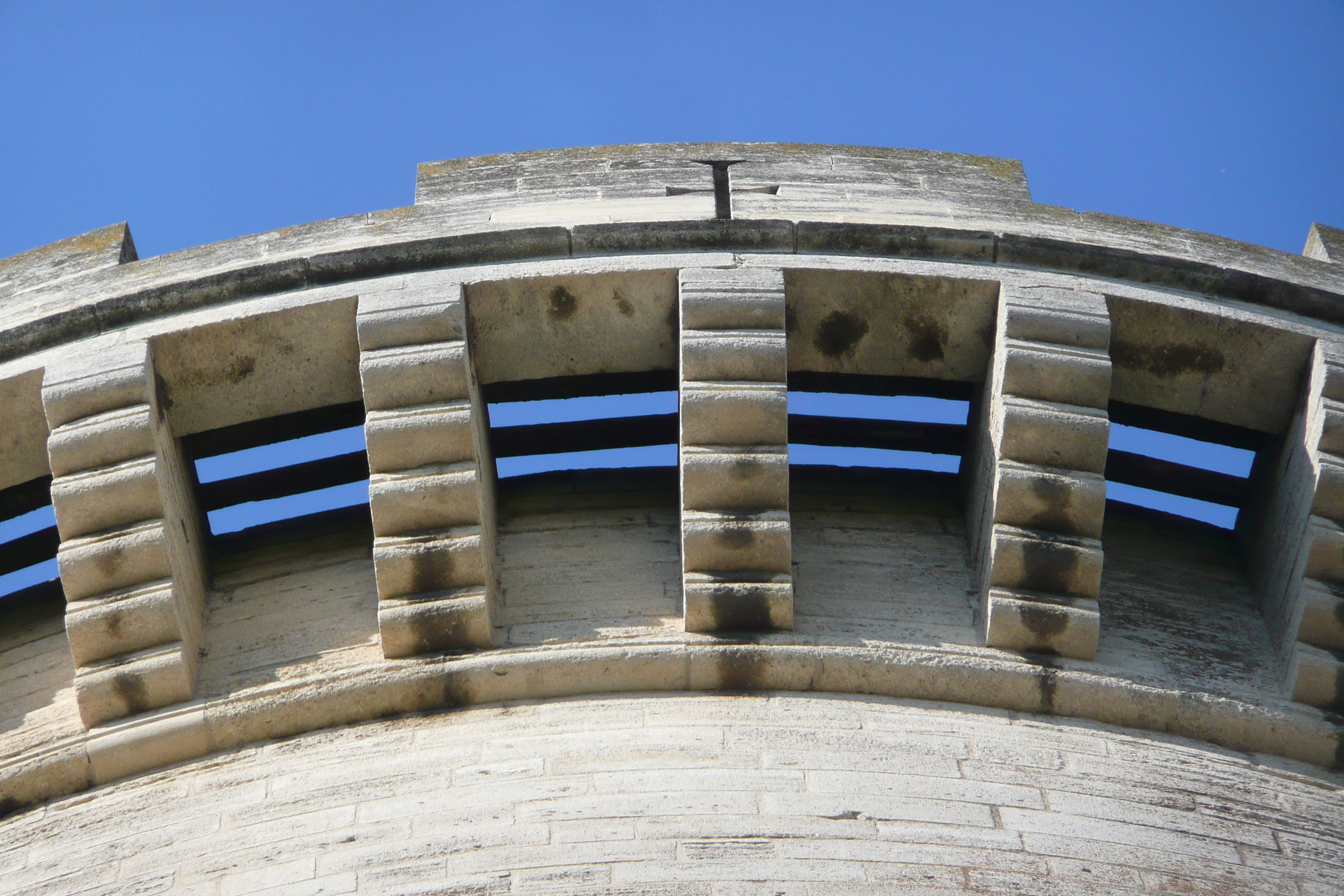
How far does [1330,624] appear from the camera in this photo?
6.26 meters

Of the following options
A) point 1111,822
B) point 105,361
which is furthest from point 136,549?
point 1111,822

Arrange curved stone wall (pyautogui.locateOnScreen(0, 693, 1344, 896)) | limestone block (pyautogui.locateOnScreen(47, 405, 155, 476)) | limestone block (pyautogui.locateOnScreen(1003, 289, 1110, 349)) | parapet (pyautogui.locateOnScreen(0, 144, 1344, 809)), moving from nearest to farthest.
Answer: curved stone wall (pyautogui.locateOnScreen(0, 693, 1344, 896)) < parapet (pyautogui.locateOnScreen(0, 144, 1344, 809)) < limestone block (pyautogui.locateOnScreen(47, 405, 155, 476)) < limestone block (pyautogui.locateOnScreen(1003, 289, 1110, 349))

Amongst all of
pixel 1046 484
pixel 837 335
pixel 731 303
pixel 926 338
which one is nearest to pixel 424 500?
pixel 731 303

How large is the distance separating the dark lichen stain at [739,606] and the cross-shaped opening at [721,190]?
2.26 meters

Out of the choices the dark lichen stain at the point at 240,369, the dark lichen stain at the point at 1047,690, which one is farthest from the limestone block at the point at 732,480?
the dark lichen stain at the point at 240,369

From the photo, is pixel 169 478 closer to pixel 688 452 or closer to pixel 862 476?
pixel 688 452

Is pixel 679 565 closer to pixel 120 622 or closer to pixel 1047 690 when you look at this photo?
pixel 1047 690

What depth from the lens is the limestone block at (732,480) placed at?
6355mm

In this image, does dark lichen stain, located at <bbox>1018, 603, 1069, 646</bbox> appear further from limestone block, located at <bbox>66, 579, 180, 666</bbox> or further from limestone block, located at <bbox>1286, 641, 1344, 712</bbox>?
limestone block, located at <bbox>66, 579, 180, 666</bbox>

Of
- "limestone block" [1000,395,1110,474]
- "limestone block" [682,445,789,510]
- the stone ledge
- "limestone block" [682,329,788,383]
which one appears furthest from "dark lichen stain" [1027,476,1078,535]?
"limestone block" [682,329,788,383]

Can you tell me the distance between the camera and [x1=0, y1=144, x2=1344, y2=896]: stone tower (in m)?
5.66

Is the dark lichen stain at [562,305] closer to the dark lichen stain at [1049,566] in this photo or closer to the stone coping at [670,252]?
the stone coping at [670,252]

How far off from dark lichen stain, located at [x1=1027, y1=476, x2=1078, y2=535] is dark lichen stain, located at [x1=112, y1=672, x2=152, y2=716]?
4.21 metres

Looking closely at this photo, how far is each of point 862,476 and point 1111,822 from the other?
2.50 metres
